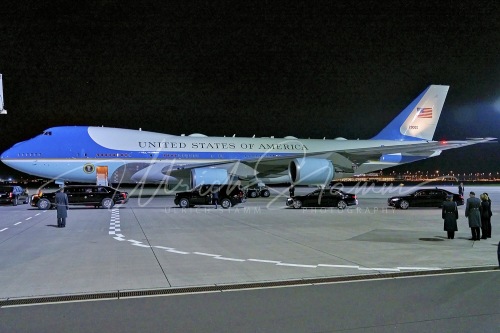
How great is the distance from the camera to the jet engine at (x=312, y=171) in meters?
30.9

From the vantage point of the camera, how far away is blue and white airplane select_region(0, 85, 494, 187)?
32750 mm

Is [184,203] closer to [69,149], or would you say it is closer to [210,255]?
[69,149]

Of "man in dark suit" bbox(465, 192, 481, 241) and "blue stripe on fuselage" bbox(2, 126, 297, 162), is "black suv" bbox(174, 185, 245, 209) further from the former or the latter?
"man in dark suit" bbox(465, 192, 481, 241)

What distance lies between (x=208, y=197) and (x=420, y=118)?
25.5 meters

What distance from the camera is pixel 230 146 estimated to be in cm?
3994

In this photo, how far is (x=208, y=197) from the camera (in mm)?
28703

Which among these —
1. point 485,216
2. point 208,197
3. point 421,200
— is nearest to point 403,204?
point 421,200

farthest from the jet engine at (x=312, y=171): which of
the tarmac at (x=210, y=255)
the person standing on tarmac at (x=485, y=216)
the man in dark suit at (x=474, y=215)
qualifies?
the man in dark suit at (x=474, y=215)

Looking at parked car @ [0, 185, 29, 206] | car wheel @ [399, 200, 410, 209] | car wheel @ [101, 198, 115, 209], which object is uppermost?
parked car @ [0, 185, 29, 206]

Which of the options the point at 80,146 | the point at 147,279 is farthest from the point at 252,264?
the point at 80,146

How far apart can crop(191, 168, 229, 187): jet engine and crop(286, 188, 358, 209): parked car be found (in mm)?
7139

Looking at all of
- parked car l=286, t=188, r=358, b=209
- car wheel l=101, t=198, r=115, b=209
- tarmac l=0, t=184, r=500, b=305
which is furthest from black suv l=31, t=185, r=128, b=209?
parked car l=286, t=188, r=358, b=209

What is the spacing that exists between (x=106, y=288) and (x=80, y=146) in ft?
95.1

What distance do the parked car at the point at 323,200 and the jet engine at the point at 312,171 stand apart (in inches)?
111
